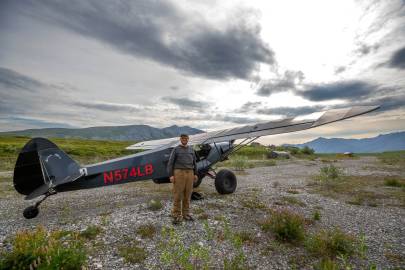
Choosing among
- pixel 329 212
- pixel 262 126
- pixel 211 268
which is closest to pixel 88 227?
pixel 211 268

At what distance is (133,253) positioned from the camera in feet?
17.3

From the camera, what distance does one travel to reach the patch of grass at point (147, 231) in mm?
6203

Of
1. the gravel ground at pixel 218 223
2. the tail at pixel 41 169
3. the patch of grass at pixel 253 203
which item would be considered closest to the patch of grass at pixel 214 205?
the gravel ground at pixel 218 223

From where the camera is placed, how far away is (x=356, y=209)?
8961 mm

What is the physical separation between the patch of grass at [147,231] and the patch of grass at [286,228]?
311cm

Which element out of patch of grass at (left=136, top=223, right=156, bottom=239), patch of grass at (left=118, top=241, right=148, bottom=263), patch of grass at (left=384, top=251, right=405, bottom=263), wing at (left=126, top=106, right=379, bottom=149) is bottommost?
patch of grass at (left=118, top=241, right=148, bottom=263)

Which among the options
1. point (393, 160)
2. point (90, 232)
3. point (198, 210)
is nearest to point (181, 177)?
point (198, 210)

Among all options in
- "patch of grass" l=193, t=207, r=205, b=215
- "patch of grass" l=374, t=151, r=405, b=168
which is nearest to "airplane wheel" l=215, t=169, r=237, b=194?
"patch of grass" l=193, t=207, r=205, b=215

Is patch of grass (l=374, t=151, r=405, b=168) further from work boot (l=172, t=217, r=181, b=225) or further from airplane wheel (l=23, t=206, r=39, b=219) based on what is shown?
airplane wheel (l=23, t=206, r=39, b=219)

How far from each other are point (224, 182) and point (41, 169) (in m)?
6.99

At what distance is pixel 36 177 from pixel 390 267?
10.1 m

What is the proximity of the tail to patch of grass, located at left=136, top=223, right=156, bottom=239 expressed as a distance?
10.6ft

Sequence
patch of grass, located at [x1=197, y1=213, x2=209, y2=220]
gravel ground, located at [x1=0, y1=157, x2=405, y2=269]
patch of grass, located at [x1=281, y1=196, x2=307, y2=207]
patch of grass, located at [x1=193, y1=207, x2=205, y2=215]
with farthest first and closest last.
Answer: patch of grass, located at [x1=281, y1=196, x2=307, y2=207] < patch of grass, located at [x1=193, y1=207, x2=205, y2=215] < patch of grass, located at [x1=197, y1=213, x2=209, y2=220] < gravel ground, located at [x1=0, y1=157, x2=405, y2=269]

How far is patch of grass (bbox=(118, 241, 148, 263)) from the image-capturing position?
16.5ft
